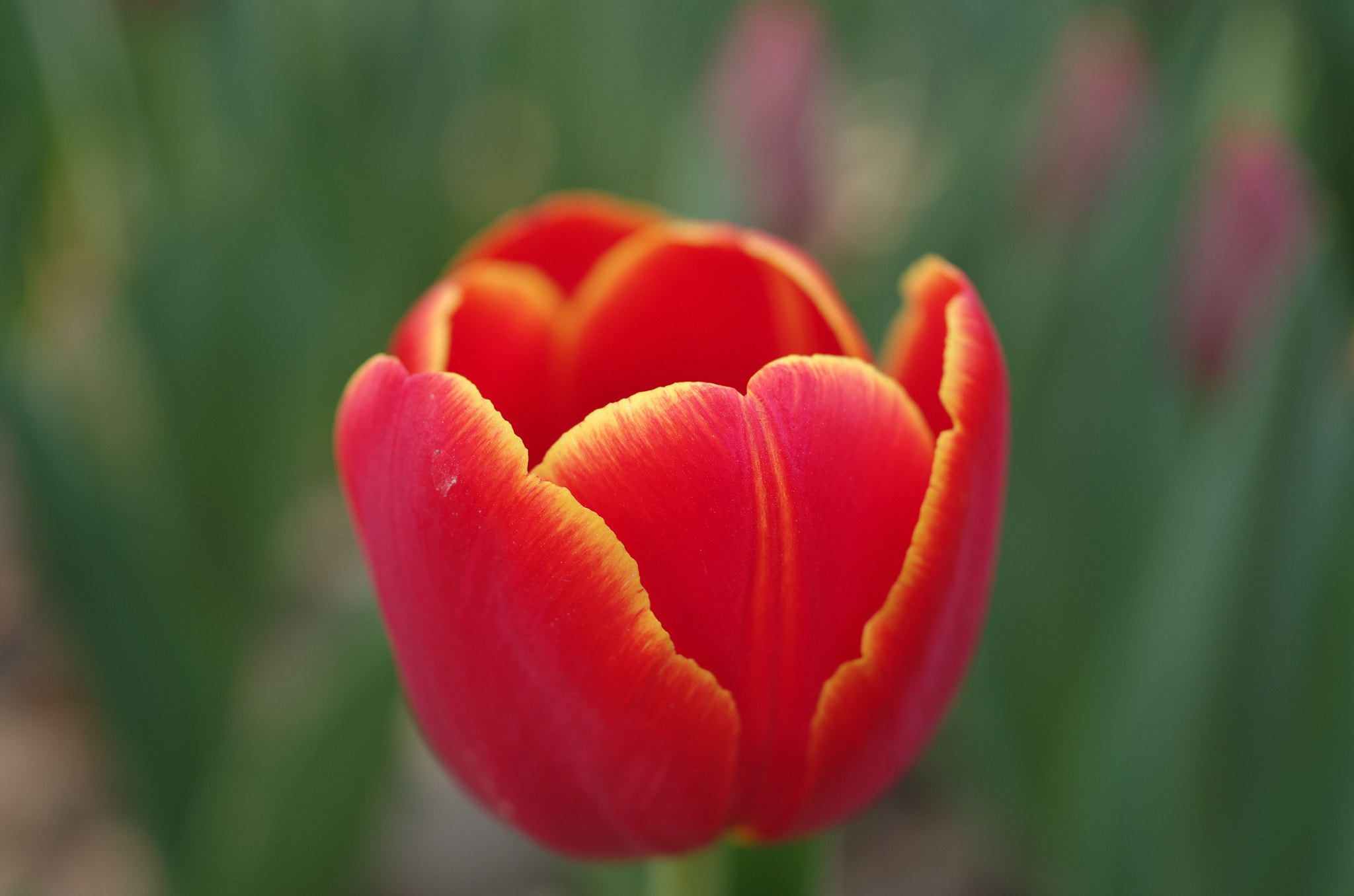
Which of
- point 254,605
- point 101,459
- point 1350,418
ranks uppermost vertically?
point 1350,418

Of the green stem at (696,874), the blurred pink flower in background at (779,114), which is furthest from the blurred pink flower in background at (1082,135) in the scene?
the green stem at (696,874)

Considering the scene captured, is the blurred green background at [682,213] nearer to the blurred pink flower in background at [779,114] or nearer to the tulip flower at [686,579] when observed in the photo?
the blurred pink flower in background at [779,114]

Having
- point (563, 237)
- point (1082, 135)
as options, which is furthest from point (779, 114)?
point (563, 237)

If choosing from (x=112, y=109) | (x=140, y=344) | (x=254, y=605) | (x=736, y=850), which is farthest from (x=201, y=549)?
(x=736, y=850)

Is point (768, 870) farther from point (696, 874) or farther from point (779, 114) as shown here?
point (779, 114)

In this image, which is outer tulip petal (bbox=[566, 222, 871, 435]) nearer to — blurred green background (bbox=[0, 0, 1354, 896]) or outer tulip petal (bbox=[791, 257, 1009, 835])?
outer tulip petal (bbox=[791, 257, 1009, 835])

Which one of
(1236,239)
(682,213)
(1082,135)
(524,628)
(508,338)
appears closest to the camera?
(524,628)

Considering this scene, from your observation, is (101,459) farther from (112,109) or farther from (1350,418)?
(1350,418)
